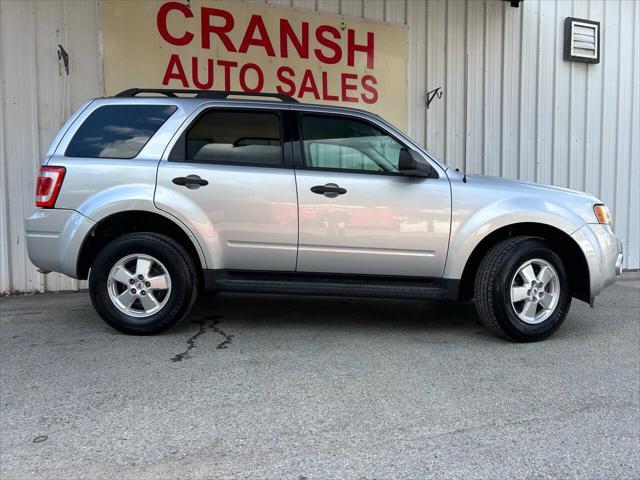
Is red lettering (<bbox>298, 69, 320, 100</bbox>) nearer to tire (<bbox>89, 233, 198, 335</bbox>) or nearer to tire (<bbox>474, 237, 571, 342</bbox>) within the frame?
tire (<bbox>89, 233, 198, 335</bbox>)

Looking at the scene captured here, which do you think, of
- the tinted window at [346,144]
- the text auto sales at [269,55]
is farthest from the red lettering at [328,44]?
the tinted window at [346,144]

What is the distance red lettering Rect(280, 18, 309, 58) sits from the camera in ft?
23.4

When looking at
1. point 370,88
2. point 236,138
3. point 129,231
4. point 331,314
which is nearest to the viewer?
point 236,138

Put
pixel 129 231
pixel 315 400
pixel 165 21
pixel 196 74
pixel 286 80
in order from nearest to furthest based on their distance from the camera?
1. pixel 315 400
2. pixel 129 231
3. pixel 165 21
4. pixel 196 74
5. pixel 286 80

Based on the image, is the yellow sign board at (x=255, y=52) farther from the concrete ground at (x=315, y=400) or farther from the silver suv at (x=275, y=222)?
the concrete ground at (x=315, y=400)

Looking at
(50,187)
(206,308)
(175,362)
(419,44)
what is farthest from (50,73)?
(419,44)

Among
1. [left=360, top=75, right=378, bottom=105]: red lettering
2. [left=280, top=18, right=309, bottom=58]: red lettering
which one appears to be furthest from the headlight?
[left=280, top=18, right=309, bottom=58]: red lettering

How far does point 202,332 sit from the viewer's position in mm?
4582

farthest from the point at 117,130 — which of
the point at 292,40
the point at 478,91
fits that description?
the point at 478,91

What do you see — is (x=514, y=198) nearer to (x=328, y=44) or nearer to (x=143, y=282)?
(x=143, y=282)

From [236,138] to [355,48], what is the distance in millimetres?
3869

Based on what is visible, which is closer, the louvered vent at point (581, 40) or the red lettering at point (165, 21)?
the red lettering at point (165, 21)

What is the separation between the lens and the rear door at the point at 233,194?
4.24 meters

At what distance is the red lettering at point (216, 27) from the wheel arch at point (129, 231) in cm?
338
